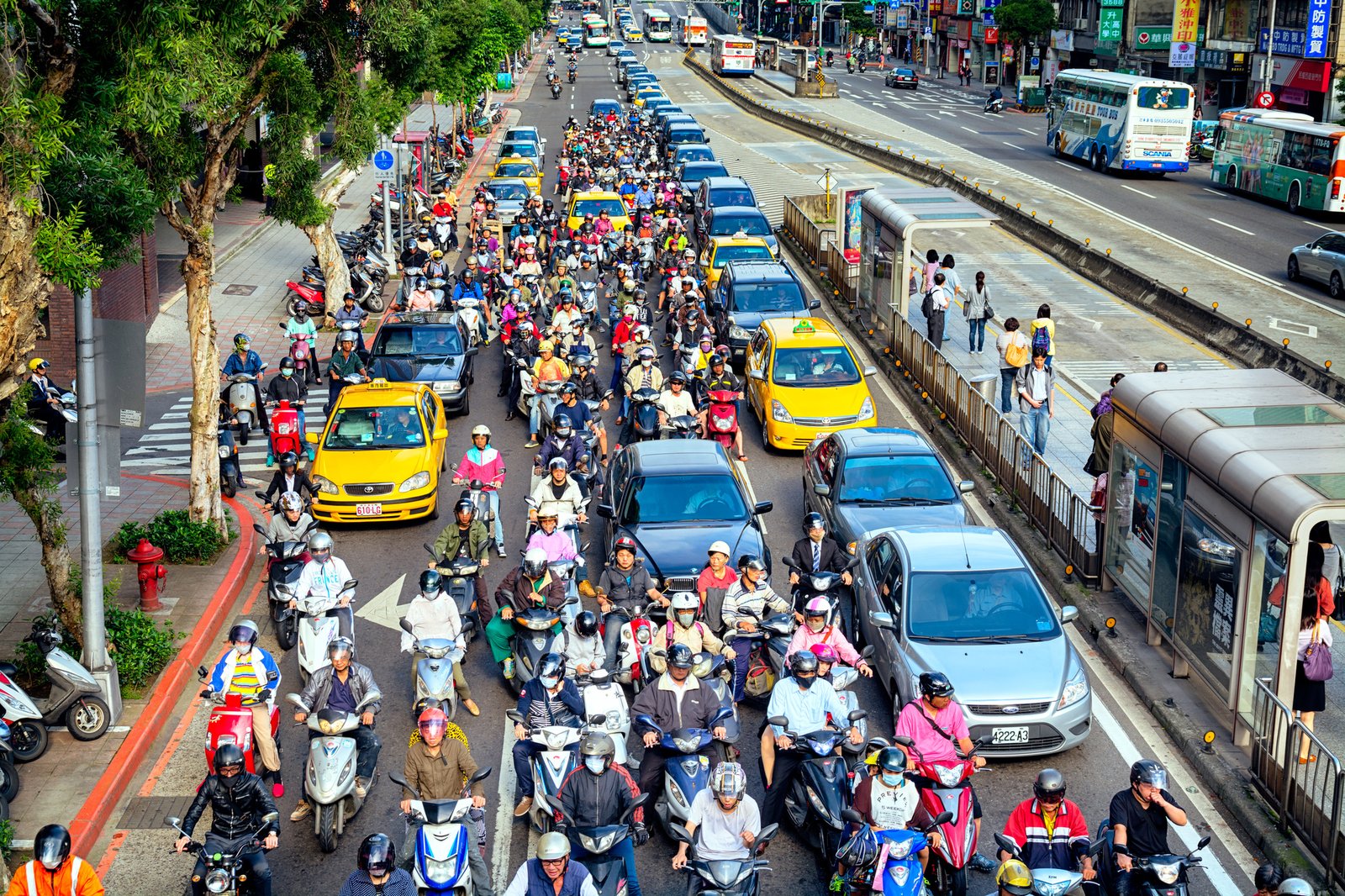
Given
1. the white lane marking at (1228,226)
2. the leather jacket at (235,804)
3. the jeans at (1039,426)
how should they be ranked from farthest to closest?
the white lane marking at (1228,226) → the jeans at (1039,426) → the leather jacket at (235,804)

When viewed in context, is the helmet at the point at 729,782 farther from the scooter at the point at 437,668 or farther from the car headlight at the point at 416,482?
the car headlight at the point at 416,482

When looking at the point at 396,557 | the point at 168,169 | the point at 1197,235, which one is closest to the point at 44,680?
the point at 396,557

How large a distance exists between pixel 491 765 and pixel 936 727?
164 inches

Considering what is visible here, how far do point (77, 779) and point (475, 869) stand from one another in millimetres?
4551

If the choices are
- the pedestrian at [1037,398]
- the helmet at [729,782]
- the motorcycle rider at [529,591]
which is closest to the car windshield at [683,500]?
the motorcycle rider at [529,591]

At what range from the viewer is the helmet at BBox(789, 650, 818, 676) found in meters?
11.0

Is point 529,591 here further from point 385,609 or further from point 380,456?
point 380,456

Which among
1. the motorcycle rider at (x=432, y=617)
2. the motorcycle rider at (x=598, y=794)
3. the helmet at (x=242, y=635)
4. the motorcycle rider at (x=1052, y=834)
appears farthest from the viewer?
the motorcycle rider at (x=432, y=617)

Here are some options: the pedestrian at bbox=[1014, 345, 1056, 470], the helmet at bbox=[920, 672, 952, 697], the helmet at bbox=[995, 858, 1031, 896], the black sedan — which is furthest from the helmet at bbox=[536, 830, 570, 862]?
the pedestrian at bbox=[1014, 345, 1056, 470]

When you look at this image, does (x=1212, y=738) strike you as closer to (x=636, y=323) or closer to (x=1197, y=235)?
(x=636, y=323)

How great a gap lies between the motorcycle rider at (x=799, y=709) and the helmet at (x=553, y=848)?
2571 mm

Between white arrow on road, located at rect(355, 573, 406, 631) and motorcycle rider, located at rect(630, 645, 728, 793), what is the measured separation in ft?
17.9

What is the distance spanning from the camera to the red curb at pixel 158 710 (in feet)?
39.2

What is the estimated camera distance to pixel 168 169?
57.5 ft
